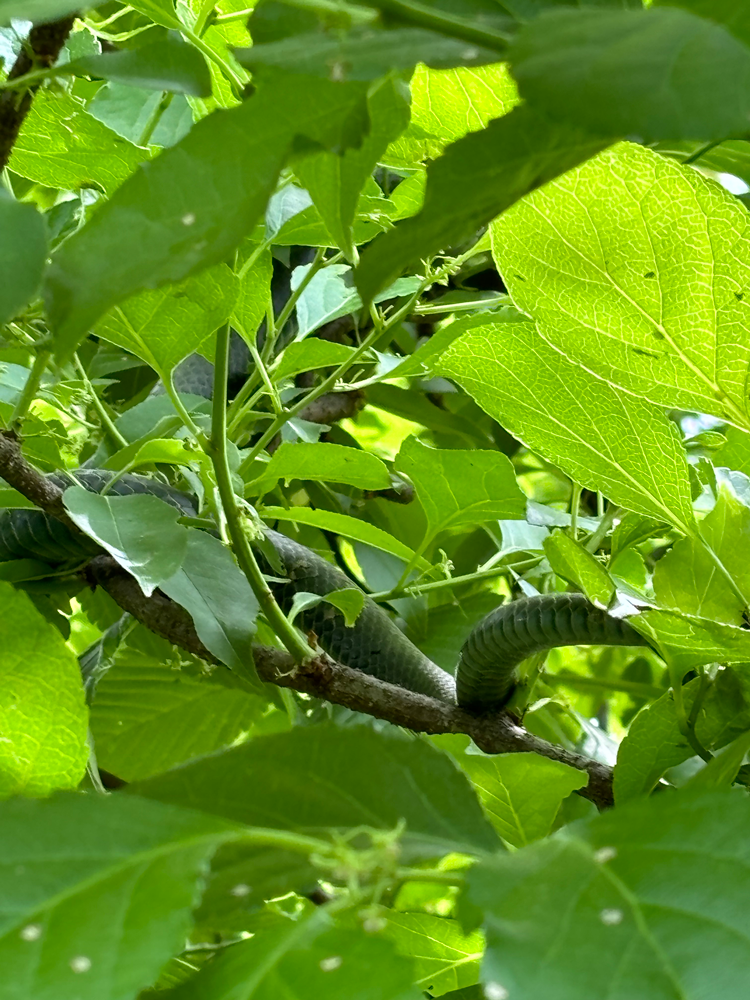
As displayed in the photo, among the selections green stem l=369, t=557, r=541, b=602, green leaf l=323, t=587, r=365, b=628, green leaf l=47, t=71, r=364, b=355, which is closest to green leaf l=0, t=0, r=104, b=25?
green leaf l=47, t=71, r=364, b=355

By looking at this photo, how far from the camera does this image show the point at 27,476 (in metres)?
0.35

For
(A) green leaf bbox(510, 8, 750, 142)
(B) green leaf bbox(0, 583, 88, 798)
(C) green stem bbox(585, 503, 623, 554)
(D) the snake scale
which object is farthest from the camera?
(C) green stem bbox(585, 503, 623, 554)

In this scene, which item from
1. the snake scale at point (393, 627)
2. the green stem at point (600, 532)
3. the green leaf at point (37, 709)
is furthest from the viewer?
the green stem at point (600, 532)

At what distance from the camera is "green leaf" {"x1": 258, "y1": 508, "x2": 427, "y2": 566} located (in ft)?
1.45

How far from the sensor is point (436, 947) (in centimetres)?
35

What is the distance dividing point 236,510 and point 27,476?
0.26 ft

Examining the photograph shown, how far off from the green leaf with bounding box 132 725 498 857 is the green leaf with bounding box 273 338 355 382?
0.83ft

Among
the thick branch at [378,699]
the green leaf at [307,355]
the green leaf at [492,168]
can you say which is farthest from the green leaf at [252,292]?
the green leaf at [492,168]

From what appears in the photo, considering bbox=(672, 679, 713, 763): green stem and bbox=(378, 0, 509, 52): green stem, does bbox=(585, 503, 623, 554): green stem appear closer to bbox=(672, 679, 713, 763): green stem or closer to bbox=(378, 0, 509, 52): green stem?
bbox=(672, 679, 713, 763): green stem

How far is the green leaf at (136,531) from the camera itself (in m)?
0.30

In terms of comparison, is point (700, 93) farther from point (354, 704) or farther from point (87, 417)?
point (87, 417)

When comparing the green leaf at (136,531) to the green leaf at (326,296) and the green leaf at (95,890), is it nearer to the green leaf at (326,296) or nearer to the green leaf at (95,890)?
the green leaf at (95,890)

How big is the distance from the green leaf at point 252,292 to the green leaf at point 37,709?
17 cm

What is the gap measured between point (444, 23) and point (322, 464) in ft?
0.85
